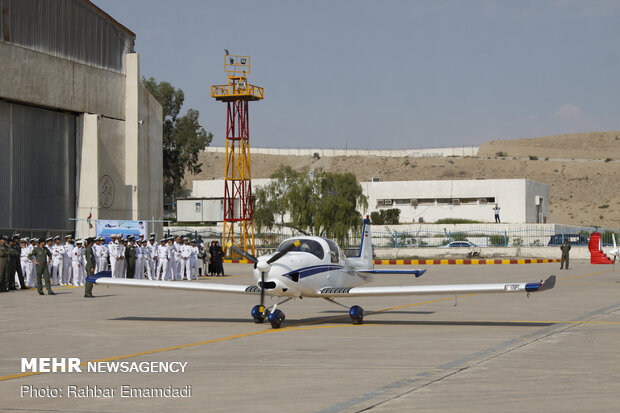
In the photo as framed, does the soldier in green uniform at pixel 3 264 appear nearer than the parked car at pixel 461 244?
Yes

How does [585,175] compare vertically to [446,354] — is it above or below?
above

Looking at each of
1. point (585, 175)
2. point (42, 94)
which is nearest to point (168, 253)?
point (42, 94)

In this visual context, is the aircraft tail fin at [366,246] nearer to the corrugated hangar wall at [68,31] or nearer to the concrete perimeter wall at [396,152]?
the corrugated hangar wall at [68,31]

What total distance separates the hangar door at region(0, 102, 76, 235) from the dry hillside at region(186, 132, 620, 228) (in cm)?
6994

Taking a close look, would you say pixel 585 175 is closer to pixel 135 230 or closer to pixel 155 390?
pixel 135 230

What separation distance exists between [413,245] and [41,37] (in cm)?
3069

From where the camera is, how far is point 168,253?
32188 mm

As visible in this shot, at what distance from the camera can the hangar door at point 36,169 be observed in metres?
38.6

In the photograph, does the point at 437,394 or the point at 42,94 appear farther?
the point at 42,94

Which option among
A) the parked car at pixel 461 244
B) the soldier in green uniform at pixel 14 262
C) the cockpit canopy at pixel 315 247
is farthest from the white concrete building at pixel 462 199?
the cockpit canopy at pixel 315 247

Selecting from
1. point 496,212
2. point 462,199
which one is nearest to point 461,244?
point 496,212

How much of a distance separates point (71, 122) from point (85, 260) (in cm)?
1726

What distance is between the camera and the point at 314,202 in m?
60.1

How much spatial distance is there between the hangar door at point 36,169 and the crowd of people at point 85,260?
845cm
